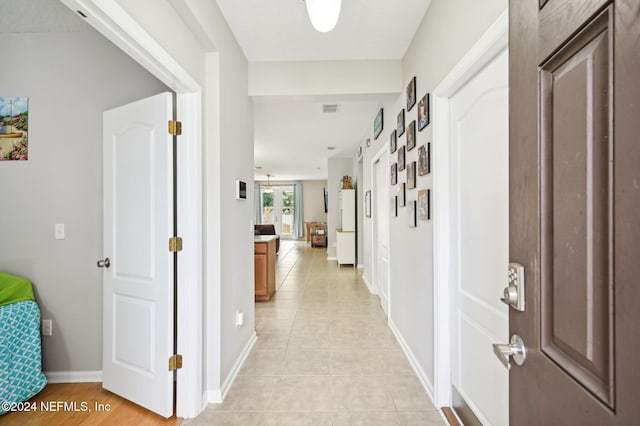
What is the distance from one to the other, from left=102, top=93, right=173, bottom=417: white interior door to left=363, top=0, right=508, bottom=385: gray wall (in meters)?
1.64

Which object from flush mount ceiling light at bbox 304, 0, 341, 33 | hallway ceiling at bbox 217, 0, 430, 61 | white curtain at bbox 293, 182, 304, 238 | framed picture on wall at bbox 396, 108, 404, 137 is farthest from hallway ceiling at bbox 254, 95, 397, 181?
white curtain at bbox 293, 182, 304, 238

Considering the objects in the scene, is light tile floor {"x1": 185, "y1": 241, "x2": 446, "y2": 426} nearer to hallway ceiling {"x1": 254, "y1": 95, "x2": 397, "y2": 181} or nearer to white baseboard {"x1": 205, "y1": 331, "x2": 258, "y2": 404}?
white baseboard {"x1": 205, "y1": 331, "x2": 258, "y2": 404}

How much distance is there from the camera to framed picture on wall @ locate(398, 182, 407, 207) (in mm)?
2596

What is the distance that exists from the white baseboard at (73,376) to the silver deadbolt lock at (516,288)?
2742 mm

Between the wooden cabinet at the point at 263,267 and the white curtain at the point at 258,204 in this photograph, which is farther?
the white curtain at the point at 258,204

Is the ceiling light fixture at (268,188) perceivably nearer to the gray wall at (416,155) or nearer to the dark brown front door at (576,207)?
the gray wall at (416,155)

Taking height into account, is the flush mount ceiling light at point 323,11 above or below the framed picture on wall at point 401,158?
above

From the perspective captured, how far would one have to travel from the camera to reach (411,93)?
7.73 ft

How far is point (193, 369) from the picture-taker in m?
1.84

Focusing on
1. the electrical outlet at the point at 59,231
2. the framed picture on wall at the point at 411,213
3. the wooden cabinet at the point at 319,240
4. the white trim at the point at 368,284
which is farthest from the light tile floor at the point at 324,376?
the wooden cabinet at the point at 319,240

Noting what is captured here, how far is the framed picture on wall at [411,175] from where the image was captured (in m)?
2.33

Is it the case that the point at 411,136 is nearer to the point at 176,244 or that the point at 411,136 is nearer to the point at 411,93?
the point at 411,93

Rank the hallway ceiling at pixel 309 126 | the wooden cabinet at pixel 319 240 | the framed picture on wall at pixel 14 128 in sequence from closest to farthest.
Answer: the framed picture on wall at pixel 14 128
the hallway ceiling at pixel 309 126
the wooden cabinet at pixel 319 240

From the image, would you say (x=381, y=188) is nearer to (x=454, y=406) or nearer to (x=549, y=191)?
(x=454, y=406)
